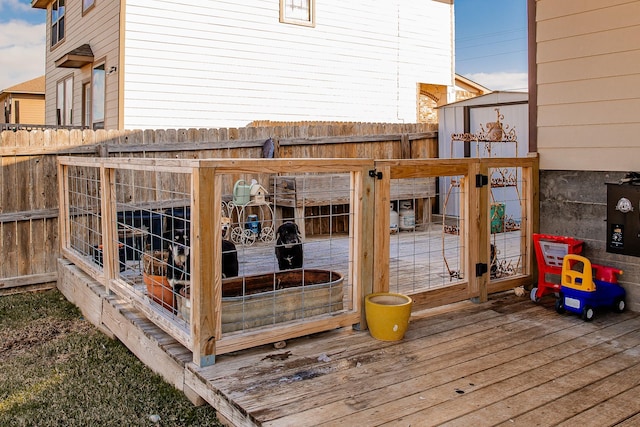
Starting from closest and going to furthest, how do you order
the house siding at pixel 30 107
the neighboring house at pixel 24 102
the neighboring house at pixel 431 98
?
1. the neighboring house at pixel 431 98
2. the neighboring house at pixel 24 102
3. the house siding at pixel 30 107

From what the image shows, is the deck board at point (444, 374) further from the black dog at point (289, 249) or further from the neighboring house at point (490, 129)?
the neighboring house at point (490, 129)

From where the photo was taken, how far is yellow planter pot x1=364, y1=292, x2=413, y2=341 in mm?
3438

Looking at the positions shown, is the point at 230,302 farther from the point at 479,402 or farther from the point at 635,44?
the point at 635,44

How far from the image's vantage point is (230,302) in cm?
323

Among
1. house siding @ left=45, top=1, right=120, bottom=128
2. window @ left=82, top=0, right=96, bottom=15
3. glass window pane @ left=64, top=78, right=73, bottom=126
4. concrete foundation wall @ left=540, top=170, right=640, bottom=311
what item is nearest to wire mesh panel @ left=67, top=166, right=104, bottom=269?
house siding @ left=45, top=1, right=120, bottom=128

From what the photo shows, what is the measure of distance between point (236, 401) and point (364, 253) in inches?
53.8

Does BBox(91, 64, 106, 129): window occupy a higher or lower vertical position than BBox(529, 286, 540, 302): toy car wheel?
higher

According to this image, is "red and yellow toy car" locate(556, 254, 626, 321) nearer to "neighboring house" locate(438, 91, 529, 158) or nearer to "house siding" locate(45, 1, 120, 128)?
"neighboring house" locate(438, 91, 529, 158)

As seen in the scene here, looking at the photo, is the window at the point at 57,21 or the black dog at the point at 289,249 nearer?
the black dog at the point at 289,249

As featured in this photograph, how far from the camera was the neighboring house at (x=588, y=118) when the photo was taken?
424 cm

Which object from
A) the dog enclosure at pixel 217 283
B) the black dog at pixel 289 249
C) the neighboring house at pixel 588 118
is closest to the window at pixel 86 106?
the dog enclosure at pixel 217 283

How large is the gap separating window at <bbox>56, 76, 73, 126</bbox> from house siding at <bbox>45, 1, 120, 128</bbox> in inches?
7.6

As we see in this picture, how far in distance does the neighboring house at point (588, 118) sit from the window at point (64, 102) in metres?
10.8

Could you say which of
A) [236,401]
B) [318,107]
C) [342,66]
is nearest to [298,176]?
[318,107]
